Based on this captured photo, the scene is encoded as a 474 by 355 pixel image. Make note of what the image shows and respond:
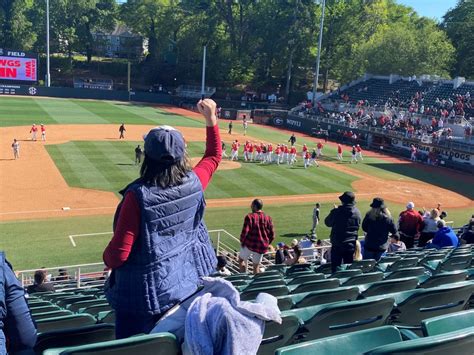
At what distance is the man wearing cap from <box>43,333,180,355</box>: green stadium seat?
591cm

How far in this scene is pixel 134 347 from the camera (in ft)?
9.45

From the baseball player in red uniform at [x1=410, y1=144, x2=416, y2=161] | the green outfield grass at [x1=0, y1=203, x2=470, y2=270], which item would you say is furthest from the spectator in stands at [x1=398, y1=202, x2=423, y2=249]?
the baseball player in red uniform at [x1=410, y1=144, x2=416, y2=161]

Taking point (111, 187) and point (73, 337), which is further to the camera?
point (111, 187)

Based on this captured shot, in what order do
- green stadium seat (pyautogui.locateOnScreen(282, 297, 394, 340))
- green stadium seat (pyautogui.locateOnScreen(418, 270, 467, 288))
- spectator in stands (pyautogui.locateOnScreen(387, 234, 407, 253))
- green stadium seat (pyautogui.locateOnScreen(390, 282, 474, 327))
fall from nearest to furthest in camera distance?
green stadium seat (pyautogui.locateOnScreen(282, 297, 394, 340))
green stadium seat (pyautogui.locateOnScreen(390, 282, 474, 327))
green stadium seat (pyautogui.locateOnScreen(418, 270, 467, 288))
spectator in stands (pyautogui.locateOnScreen(387, 234, 407, 253))

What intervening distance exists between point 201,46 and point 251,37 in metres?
7.98

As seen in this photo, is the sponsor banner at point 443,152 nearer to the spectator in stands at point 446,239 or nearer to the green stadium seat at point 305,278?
the spectator in stands at point 446,239

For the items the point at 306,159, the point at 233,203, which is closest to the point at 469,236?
the point at 233,203

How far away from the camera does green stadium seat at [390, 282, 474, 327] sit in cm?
439

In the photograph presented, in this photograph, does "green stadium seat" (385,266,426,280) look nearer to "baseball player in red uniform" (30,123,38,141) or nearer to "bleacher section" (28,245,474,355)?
"bleacher section" (28,245,474,355)

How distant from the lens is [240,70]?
3095 inches

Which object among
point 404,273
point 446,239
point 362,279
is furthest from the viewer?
point 446,239

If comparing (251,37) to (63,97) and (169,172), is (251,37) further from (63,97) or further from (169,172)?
(169,172)

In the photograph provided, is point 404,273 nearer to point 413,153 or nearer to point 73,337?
point 73,337

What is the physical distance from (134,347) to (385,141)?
4344 cm
